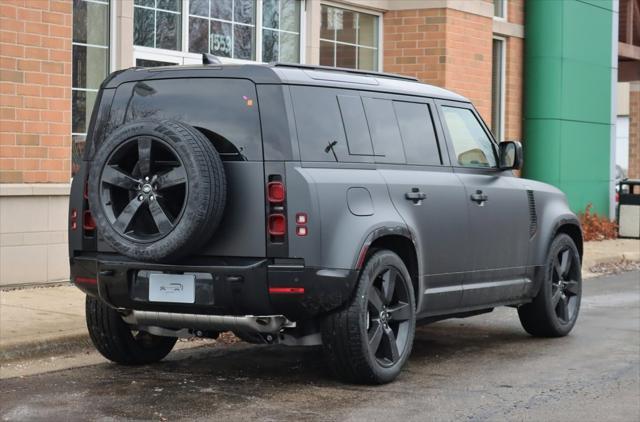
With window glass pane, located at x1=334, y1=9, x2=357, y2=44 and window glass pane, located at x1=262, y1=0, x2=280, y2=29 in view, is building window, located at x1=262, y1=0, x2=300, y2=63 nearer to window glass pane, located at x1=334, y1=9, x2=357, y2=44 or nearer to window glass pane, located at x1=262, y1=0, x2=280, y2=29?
window glass pane, located at x1=262, y1=0, x2=280, y2=29

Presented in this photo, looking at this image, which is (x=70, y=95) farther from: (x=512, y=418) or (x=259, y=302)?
(x=512, y=418)

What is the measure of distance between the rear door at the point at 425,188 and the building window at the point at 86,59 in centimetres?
534

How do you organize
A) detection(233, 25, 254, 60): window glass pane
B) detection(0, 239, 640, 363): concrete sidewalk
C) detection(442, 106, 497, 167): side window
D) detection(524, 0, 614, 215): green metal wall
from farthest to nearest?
detection(524, 0, 614, 215): green metal wall, detection(233, 25, 254, 60): window glass pane, detection(442, 106, 497, 167): side window, detection(0, 239, 640, 363): concrete sidewalk

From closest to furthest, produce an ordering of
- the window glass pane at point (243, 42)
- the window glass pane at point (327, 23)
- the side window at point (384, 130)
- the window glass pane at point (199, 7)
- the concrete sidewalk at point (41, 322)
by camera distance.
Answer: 1. the side window at point (384, 130)
2. the concrete sidewalk at point (41, 322)
3. the window glass pane at point (199, 7)
4. the window glass pane at point (243, 42)
5. the window glass pane at point (327, 23)

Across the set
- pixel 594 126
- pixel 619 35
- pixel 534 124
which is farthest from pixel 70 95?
pixel 619 35

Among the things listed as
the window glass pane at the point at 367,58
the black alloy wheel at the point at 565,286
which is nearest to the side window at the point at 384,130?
the black alloy wheel at the point at 565,286

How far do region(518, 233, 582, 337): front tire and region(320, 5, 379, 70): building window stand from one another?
755 centimetres

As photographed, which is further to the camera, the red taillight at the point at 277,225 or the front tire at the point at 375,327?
the front tire at the point at 375,327

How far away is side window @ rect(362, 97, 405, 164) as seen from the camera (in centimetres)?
775

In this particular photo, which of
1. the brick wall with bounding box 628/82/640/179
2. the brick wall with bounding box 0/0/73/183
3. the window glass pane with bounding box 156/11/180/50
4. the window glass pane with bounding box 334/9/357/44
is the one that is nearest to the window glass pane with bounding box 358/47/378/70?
the window glass pane with bounding box 334/9/357/44

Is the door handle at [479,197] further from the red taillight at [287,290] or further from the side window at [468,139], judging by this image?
the red taillight at [287,290]

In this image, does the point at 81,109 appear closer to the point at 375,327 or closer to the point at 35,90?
the point at 35,90

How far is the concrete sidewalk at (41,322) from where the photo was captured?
831cm

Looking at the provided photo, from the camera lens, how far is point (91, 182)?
712cm
